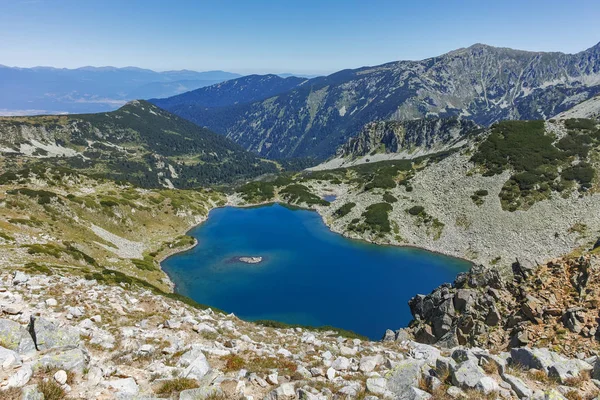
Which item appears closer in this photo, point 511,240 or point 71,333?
point 71,333

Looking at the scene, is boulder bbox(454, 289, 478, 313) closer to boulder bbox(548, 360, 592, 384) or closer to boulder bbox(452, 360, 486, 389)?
boulder bbox(548, 360, 592, 384)

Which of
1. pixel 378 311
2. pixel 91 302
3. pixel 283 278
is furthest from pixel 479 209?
pixel 91 302

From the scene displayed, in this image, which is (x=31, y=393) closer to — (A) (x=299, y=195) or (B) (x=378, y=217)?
(B) (x=378, y=217)

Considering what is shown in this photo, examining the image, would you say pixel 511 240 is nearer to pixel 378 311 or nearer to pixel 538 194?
pixel 538 194

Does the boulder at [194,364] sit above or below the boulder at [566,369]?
below

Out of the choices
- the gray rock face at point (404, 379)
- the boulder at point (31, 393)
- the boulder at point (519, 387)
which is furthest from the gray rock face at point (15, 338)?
the boulder at point (519, 387)

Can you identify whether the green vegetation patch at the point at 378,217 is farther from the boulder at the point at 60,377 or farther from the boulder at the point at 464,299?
the boulder at the point at 60,377

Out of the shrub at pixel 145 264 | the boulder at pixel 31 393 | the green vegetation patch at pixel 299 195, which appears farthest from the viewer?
the green vegetation patch at pixel 299 195
